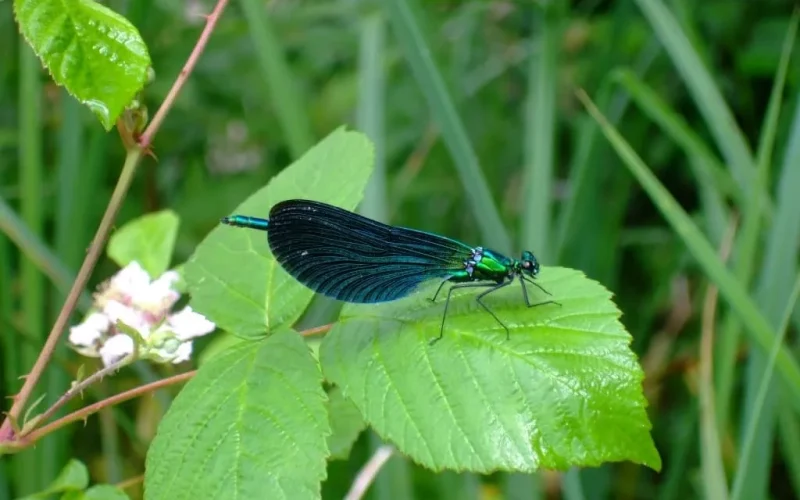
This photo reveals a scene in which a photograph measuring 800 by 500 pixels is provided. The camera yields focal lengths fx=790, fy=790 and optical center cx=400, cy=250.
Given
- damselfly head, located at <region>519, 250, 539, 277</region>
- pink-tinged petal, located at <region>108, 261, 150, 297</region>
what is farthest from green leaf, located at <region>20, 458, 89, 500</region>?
damselfly head, located at <region>519, 250, 539, 277</region>

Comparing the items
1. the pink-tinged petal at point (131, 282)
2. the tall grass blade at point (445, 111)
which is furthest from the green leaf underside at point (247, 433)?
the tall grass blade at point (445, 111)

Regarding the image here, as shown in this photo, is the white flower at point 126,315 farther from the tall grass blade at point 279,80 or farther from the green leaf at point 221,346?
the tall grass blade at point 279,80

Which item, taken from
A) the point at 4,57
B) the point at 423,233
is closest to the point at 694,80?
the point at 423,233

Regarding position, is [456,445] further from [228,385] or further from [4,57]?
[4,57]

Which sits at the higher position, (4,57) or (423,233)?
(4,57)

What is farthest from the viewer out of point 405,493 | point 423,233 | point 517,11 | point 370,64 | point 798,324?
point 517,11

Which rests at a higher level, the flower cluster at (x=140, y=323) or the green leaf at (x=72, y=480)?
the flower cluster at (x=140, y=323)
